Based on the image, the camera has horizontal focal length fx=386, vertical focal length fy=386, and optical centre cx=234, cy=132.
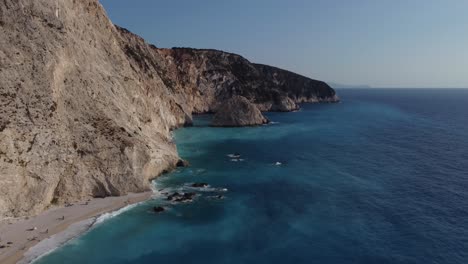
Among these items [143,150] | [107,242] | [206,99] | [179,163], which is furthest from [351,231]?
[206,99]

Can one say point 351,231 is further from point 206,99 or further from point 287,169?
point 206,99

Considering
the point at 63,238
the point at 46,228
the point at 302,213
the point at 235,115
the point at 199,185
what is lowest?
the point at 302,213

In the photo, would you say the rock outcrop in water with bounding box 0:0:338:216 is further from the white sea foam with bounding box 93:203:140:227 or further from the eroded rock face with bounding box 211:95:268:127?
the eroded rock face with bounding box 211:95:268:127

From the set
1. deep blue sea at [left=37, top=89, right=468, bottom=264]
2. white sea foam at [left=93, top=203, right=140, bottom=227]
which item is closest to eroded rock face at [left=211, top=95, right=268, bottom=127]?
deep blue sea at [left=37, top=89, right=468, bottom=264]

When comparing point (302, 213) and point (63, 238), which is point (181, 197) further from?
point (63, 238)

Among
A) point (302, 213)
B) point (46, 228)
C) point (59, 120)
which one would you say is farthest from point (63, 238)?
point (302, 213)

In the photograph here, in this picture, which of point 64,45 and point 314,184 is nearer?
point 64,45
